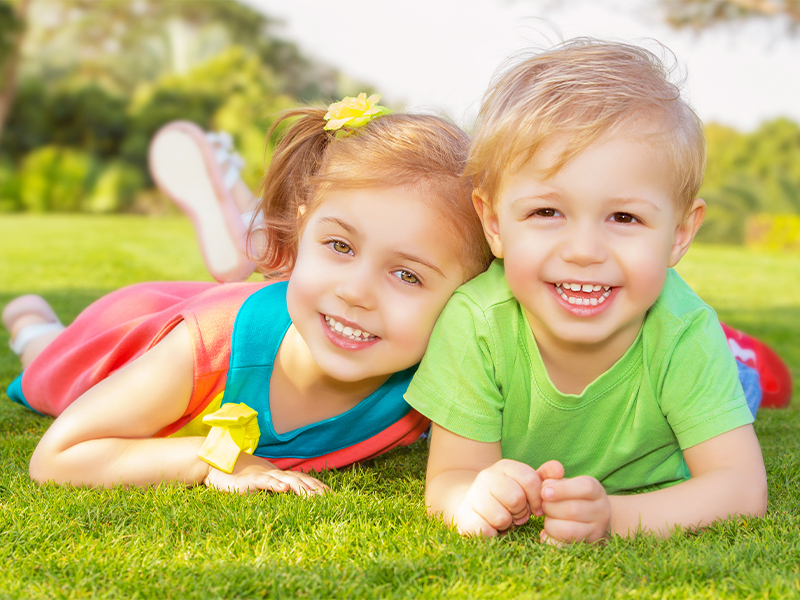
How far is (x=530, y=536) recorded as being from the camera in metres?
1.80

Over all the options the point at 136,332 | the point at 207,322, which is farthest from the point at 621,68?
the point at 136,332

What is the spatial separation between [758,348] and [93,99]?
17.6 meters

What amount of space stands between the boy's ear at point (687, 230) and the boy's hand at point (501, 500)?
689 millimetres

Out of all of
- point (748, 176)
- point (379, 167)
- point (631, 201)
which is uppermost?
point (631, 201)

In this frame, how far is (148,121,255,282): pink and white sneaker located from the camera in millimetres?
4145

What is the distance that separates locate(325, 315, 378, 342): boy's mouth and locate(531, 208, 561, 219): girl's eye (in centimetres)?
54

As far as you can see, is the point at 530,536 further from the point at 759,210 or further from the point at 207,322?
the point at 759,210

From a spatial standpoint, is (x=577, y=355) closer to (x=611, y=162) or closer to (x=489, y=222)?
(x=489, y=222)

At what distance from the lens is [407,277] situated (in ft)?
6.70

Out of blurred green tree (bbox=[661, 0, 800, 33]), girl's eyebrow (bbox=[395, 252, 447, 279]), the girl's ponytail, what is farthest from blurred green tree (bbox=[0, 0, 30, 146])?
girl's eyebrow (bbox=[395, 252, 447, 279])

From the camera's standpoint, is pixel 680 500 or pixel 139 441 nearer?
pixel 680 500

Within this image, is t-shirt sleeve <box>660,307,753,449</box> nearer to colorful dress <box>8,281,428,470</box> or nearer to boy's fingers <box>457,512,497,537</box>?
boy's fingers <box>457,512,497,537</box>

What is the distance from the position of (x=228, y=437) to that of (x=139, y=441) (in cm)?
27

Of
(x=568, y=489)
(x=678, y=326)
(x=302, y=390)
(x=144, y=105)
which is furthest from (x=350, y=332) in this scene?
(x=144, y=105)
